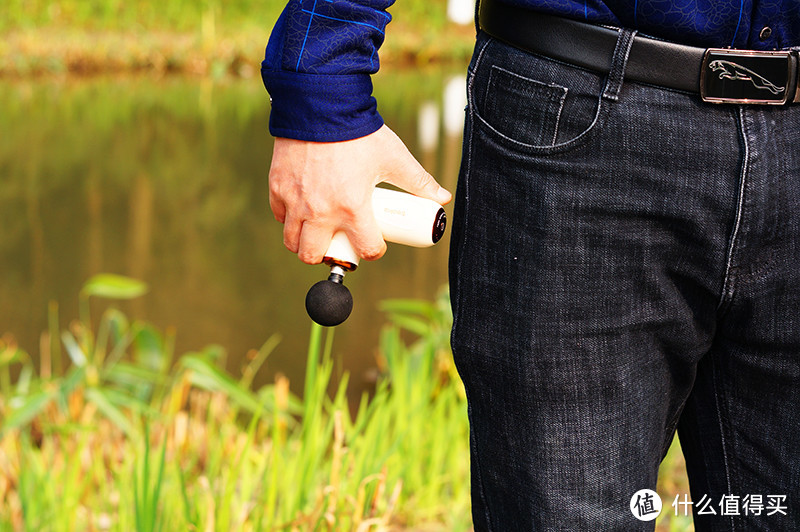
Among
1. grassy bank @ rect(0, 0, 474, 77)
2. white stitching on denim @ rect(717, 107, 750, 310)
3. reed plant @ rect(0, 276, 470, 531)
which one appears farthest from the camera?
grassy bank @ rect(0, 0, 474, 77)

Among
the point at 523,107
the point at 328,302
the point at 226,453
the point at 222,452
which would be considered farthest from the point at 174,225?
the point at 523,107

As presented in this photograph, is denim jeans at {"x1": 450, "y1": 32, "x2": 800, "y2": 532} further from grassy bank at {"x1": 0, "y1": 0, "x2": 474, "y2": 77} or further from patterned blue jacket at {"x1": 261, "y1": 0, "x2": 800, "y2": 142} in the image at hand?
grassy bank at {"x1": 0, "y1": 0, "x2": 474, "y2": 77}

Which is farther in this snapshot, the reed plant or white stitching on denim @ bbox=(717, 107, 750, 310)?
the reed plant

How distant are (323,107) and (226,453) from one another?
1.28 metres

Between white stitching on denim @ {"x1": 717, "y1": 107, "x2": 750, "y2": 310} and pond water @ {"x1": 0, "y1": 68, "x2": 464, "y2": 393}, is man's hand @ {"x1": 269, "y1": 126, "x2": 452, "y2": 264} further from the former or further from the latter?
pond water @ {"x1": 0, "y1": 68, "x2": 464, "y2": 393}

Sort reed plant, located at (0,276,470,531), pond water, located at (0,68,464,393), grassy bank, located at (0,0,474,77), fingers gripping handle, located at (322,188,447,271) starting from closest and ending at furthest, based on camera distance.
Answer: fingers gripping handle, located at (322,188,447,271) → reed plant, located at (0,276,470,531) → pond water, located at (0,68,464,393) → grassy bank, located at (0,0,474,77)

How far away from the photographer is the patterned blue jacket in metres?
0.68

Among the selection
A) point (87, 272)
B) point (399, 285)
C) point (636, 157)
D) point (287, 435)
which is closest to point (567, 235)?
point (636, 157)

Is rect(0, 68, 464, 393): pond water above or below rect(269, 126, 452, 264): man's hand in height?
below

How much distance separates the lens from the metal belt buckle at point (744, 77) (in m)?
0.67

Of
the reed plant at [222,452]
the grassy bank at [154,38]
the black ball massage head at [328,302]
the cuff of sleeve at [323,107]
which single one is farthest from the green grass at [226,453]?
the grassy bank at [154,38]

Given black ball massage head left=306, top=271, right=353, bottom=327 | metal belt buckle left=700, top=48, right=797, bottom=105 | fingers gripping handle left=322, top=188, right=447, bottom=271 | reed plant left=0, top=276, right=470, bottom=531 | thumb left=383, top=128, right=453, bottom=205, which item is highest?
metal belt buckle left=700, top=48, right=797, bottom=105

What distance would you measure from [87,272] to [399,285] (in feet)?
3.84

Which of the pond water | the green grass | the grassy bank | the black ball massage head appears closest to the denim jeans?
the black ball massage head
